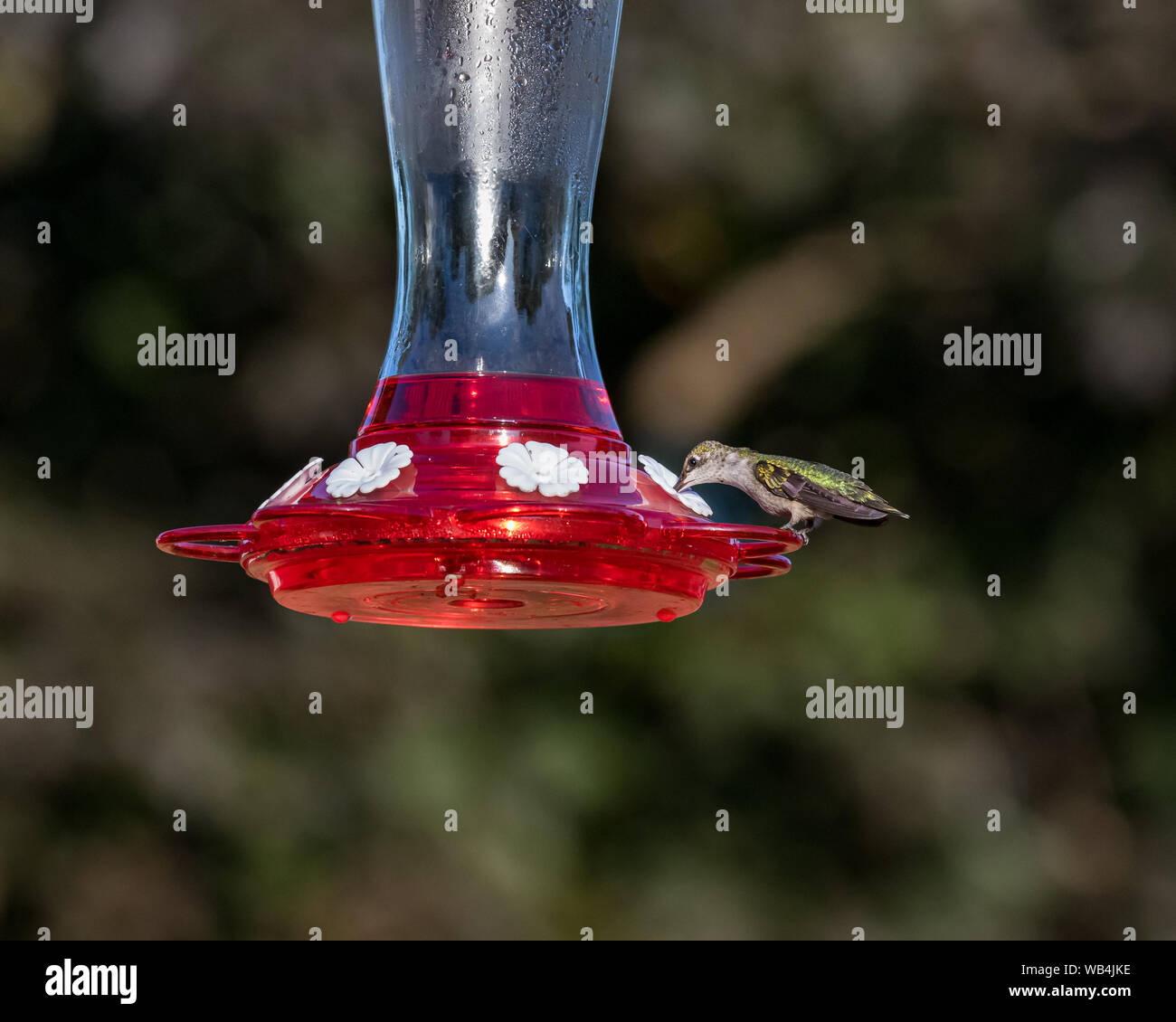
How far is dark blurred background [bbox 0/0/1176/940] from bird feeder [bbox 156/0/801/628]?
2744mm

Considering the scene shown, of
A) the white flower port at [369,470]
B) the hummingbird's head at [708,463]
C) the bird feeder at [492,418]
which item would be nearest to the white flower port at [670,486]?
the bird feeder at [492,418]

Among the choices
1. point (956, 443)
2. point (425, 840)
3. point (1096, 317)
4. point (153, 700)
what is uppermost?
point (1096, 317)

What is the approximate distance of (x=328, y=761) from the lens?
6215mm

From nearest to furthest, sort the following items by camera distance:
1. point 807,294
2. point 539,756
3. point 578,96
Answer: point 578,96
point 539,756
point 807,294

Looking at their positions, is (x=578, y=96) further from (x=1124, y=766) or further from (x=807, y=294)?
(x=1124, y=766)

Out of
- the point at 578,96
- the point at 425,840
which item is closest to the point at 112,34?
the point at 425,840

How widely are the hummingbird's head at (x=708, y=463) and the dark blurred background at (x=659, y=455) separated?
2.76 meters

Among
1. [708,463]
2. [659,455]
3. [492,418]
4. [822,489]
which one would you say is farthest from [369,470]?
[659,455]

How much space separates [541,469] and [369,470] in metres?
0.28

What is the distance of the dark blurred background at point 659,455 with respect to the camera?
626cm

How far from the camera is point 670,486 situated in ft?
10.5

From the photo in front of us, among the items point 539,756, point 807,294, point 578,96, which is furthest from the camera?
point 807,294

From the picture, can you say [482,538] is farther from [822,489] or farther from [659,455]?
[659,455]

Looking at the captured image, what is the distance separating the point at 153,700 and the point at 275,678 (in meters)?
0.43
